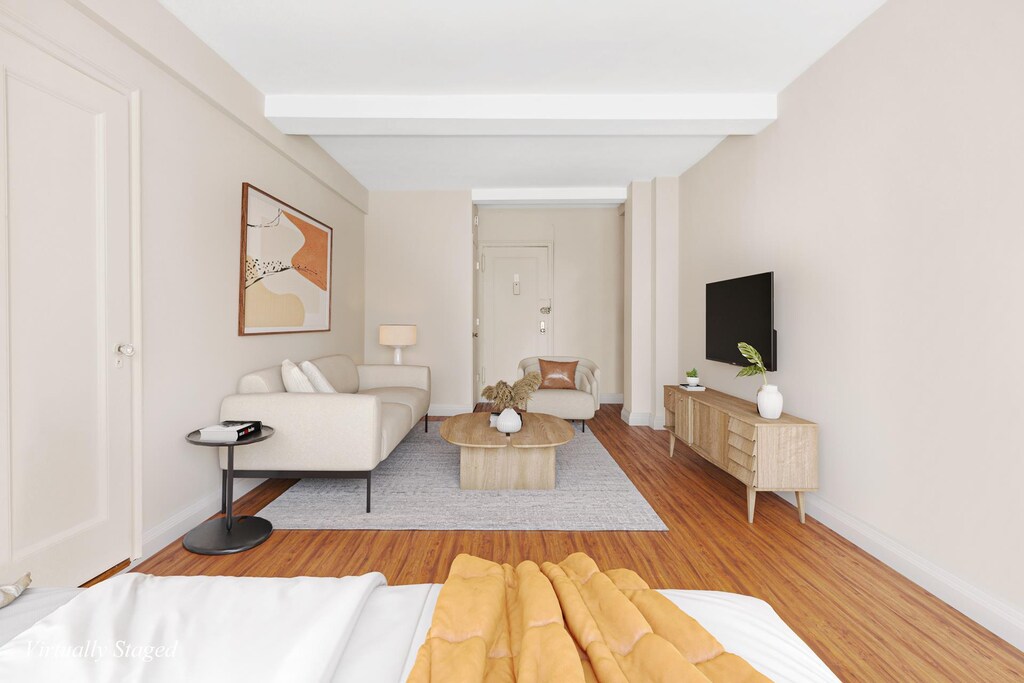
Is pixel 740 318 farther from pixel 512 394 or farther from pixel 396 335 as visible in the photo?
pixel 396 335

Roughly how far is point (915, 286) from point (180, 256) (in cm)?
372

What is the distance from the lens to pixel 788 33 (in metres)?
2.54

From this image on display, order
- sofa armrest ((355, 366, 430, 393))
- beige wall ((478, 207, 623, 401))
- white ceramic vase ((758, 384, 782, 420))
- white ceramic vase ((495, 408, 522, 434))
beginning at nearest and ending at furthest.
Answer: white ceramic vase ((758, 384, 782, 420))
white ceramic vase ((495, 408, 522, 434))
sofa armrest ((355, 366, 430, 393))
beige wall ((478, 207, 623, 401))

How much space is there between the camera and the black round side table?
2295 millimetres

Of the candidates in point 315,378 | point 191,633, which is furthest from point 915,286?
point 315,378

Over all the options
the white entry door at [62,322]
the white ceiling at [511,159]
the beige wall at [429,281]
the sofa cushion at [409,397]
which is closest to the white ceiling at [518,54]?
the white ceiling at [511,159]

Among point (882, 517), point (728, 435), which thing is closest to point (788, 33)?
point (728, 435)

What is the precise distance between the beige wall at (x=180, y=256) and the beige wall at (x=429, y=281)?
2338mm

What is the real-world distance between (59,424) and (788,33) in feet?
13.1

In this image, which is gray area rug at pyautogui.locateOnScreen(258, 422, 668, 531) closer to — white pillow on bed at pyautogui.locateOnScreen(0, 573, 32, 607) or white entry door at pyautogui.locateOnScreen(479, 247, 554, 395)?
white pillow on bed at pyautogui.locateOnScreen(0, 573, 32, 607)

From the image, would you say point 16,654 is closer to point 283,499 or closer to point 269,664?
point 269,664

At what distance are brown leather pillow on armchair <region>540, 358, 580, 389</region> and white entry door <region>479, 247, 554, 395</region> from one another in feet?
4.45

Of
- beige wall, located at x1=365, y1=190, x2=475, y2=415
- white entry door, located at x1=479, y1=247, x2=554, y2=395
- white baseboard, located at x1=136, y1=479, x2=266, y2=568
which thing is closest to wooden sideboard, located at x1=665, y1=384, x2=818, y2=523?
white baseboard, located at x1=136, y1=479, x2=266, y2=568

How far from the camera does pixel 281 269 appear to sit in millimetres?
3514
